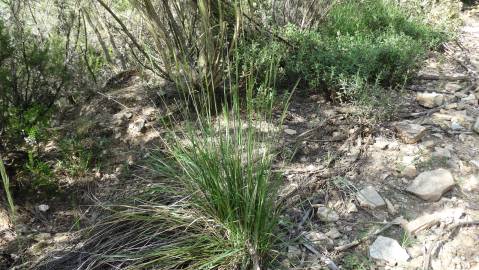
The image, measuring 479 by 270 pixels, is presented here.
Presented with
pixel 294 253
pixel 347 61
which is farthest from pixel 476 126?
pixel 294 253

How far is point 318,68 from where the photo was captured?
3125mm

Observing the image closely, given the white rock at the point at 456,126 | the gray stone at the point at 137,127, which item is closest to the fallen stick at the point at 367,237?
the white rock at the point at 456,126

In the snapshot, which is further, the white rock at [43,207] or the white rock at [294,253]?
the white rock at [43,207]

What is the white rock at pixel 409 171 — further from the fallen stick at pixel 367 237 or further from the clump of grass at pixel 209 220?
the clump of grass at pixel 209 220

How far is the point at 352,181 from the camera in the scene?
2.33 m

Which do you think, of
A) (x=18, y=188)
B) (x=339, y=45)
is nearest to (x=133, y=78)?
(x=18, y=188)

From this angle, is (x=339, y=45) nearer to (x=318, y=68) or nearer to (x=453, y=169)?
Answer: (x=318, y=68)

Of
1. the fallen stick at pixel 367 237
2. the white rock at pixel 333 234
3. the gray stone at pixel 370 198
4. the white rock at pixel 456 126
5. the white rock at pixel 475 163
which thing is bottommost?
the fallen stick at pixel 367 237

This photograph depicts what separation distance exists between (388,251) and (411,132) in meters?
1.02

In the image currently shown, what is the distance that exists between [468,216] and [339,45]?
1.71 meters

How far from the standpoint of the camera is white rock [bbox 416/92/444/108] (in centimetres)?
307

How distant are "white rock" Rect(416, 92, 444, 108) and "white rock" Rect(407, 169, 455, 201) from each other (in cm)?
91

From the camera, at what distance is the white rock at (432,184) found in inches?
86.2

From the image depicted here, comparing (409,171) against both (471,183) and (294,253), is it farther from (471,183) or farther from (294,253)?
(294,253)
